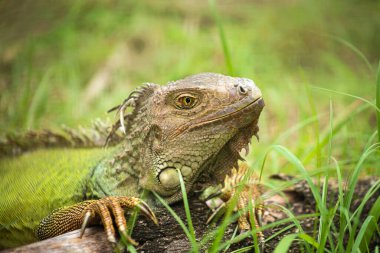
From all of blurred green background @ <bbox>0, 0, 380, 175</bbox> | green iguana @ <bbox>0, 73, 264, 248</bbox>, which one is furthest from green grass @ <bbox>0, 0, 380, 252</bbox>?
green iguana @ <bbox>0, 73, 264, 248</bbox>

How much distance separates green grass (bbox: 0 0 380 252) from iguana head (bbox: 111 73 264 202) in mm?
2315

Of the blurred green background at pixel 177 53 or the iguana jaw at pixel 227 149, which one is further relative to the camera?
the blurred green background at pixel 177 53

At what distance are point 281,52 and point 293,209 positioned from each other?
598cm

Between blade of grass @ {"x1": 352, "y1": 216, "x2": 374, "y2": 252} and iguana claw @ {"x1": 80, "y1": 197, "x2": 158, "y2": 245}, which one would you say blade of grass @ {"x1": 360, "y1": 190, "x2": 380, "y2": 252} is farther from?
iguana claw @ {"x1": 80, "y1": 197, "x2": 158, "y2": 245}

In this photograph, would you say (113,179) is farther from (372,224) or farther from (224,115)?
(372,224)

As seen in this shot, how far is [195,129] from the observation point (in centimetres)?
285

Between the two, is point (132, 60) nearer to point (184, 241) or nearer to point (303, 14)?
point (303, 14)

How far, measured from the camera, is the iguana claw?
Result: 8.19ft

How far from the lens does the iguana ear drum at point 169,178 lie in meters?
2.89

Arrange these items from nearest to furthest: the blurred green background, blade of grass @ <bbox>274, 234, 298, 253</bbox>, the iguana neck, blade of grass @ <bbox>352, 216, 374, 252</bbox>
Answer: blade of grass @ <bbox>274, 234, 298, 253</bbox>
blade of grass @ <bbox>352, 216, 374, 252</bbox>
the iguana neck
the blurred green background

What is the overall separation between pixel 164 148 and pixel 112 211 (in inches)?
21.3

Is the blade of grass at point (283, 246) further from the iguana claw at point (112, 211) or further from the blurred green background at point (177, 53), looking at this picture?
the blurred green background at point (177, 53)

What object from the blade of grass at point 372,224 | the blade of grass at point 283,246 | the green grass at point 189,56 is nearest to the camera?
the blade of grass at point 283,246

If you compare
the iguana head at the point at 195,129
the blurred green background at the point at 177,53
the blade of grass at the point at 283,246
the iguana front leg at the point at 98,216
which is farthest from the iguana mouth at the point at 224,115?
the blurred green background at the point at 177,53
